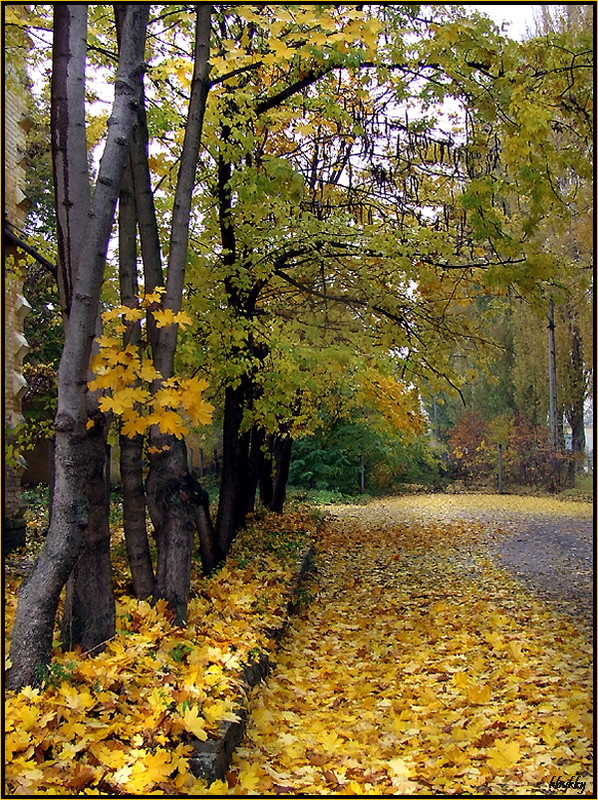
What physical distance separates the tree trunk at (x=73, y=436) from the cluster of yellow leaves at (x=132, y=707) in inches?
8.5

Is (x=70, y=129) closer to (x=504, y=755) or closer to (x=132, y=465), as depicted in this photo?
(x=132, y=465)

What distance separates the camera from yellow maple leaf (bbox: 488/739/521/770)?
10.4 feet

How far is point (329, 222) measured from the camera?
6438 mm

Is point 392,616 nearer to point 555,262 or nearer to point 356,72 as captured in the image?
point 555,262

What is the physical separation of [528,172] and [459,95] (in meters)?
1.72

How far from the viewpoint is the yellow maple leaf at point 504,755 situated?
3.16m

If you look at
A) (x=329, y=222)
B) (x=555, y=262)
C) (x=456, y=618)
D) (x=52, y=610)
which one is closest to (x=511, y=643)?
(x=456, y=618)

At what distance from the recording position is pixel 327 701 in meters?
4.41

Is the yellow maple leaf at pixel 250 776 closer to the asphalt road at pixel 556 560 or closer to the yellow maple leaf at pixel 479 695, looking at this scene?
the yellow maple leaf at pixel 479 695

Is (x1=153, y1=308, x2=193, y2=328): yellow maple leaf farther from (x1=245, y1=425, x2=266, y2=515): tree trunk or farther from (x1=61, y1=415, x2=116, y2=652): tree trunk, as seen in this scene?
(x1=245, y1=425, x2=266, y2=515): tree trunk

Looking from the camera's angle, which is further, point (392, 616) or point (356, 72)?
point (392, 616)

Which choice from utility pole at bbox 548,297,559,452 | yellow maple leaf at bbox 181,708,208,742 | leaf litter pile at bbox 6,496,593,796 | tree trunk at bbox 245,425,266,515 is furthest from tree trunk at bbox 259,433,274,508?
utility pole at bbox 548,297,559,452

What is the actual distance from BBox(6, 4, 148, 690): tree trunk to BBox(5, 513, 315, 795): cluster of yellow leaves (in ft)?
0.71

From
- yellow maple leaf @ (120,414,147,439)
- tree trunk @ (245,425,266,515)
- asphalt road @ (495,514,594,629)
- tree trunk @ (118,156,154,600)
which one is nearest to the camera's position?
yellow maple leaf @ (120,414,147,439)
